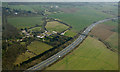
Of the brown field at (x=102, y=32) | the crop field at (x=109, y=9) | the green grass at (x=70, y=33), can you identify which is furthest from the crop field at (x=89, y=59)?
the crop field at (x=109, y=9)

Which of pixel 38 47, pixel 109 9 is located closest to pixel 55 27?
pixel 38 47

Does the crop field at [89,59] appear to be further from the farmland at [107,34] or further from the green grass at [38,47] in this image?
the green grass at [38,47]

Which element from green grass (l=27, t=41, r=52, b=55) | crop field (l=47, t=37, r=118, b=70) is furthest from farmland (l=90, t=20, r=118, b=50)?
green grass (l=27, t=41, r=52, b=55)

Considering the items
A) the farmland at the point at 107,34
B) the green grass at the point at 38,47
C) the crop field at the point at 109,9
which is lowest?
the green grass at the point at 38,47

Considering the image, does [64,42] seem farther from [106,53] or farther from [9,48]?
[9,48]

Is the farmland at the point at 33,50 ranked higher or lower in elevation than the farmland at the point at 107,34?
lower

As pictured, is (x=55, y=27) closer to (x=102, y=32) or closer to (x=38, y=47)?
(x=38, y=47)

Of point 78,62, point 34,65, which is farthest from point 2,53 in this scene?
point 78,62
